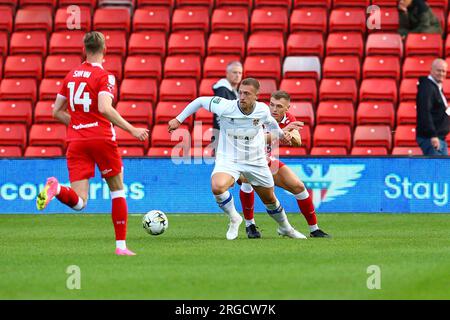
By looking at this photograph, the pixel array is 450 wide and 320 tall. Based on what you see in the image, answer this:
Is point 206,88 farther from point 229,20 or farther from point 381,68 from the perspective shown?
point 381,68

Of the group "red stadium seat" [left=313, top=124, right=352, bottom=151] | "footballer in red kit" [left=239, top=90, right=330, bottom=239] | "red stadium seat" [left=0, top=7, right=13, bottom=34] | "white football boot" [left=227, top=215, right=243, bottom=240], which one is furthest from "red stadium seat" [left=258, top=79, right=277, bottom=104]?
"white football boot" [left=227, top=215, right=243, bottom=240]

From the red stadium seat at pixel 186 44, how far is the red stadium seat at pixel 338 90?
86.8 inches

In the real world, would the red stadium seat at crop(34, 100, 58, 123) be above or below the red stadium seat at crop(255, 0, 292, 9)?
below

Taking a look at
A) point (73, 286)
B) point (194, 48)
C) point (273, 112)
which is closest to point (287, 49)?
point (194, 48)

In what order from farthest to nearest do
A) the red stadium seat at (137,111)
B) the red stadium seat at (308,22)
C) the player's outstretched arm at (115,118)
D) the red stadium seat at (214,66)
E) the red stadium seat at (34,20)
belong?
the red stadium seat at (34,20) < the red stadium seat at (308,22) < the red stadium seat at (214,66) < the red stadium seat at (137,111) < the player's outstretched arm at (115,118)

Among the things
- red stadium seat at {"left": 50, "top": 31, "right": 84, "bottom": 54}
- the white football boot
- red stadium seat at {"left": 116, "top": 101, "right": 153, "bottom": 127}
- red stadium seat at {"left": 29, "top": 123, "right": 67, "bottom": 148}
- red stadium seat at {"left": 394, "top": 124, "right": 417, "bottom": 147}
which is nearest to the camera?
the white football boot

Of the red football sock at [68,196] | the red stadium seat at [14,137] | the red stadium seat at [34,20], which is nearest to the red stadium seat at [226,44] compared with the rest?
the red stadium seat at [34,20]

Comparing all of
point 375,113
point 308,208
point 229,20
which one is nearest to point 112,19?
point 229,20

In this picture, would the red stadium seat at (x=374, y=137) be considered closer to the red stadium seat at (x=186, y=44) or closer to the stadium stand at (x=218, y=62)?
the stadium stand at (x=218, y=62)

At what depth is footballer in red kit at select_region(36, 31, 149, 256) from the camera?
1091 centimetres

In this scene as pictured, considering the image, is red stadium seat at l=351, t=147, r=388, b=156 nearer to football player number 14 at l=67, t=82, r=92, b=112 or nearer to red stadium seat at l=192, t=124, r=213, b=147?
red stadium seat at l=192, t=124, r=213, b=147

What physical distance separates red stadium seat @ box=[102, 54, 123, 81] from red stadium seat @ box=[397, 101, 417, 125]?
462 centimetres

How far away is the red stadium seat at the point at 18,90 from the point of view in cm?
1959

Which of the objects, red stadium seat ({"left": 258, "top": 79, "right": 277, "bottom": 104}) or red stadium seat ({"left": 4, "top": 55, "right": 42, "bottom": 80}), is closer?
red stadium seat ({"left": 258, "top": 79, "right": 277, "bottom": 104})
